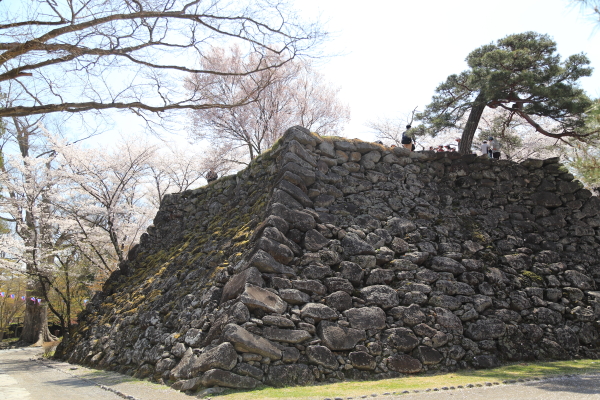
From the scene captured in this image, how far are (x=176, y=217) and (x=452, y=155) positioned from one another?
6907mm

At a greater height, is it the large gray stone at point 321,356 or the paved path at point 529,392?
the large gray stone at point 321,356

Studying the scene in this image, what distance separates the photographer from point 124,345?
822 cm

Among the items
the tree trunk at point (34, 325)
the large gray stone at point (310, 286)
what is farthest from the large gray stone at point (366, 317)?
the tree trunk at point (34, 325)

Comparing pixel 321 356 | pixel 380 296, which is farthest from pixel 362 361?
pixel 380 296

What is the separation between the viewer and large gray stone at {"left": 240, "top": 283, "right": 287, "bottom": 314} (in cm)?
596

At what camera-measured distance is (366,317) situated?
654 centimetres

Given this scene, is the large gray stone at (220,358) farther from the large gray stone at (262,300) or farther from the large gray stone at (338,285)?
the large gray stone at (338,285)

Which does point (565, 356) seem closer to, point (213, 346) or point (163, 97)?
point (213, 346)

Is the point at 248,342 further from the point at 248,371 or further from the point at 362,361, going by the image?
the point at 362,361

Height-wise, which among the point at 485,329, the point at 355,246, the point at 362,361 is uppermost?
the point at 355,246

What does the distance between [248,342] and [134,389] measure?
1967 mm

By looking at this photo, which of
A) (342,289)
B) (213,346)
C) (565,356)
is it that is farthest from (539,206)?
(213,346)

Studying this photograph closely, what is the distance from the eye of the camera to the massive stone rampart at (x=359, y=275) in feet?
20.0

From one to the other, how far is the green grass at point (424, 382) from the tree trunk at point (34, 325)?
17520 millimetres
